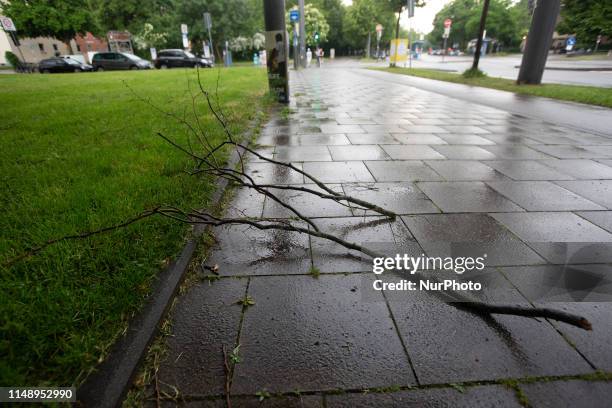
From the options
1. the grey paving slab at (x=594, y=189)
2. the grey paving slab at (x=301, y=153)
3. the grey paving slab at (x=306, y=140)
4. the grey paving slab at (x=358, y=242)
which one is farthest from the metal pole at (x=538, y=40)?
the grey paving slab at (x=358, y=242)

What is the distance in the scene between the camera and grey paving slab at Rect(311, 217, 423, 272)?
2330mm

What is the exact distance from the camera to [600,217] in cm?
299

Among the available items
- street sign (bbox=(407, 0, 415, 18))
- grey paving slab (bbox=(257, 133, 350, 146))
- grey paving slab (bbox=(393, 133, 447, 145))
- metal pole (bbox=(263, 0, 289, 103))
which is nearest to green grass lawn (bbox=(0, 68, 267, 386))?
grey paving slab (bbox=(257, 133, 350, 146))

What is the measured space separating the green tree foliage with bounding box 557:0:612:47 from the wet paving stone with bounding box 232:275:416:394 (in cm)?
1805

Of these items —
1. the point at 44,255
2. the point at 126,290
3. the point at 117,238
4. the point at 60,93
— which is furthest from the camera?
the point at 60,93

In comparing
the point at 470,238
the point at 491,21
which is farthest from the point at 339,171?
the point at 491,21

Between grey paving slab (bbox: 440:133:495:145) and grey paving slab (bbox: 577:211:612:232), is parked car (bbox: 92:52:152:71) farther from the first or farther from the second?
grey paving slab (bbox: 577:211:612:232)

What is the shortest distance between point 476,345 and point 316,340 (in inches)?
32.1

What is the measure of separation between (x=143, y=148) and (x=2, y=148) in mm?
1869

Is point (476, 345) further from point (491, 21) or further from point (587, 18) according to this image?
point (491, 21)

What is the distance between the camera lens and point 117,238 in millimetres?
2369

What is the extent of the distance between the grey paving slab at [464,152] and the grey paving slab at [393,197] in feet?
5.09

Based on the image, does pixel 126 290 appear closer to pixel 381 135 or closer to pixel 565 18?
pixel 381 135

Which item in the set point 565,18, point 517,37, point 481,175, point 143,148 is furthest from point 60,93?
point 517,37
